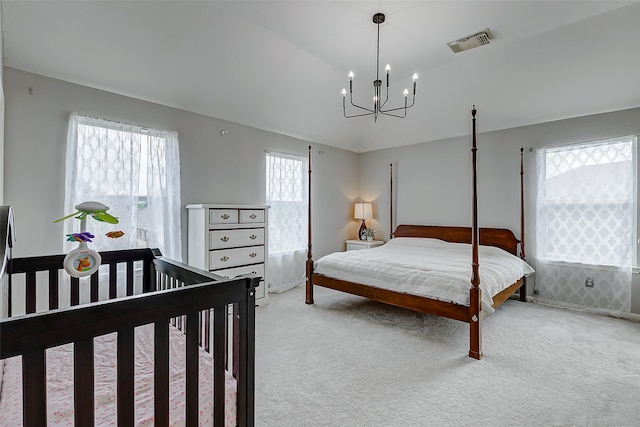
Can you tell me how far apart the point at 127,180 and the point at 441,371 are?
330 cm

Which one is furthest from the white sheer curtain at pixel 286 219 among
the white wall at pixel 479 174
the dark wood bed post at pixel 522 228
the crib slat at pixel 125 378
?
the crib slat at pixel 125 378

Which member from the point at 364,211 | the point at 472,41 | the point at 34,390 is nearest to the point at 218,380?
the point at 34,390

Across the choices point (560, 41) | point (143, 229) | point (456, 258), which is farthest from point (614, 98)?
point (143, 229)

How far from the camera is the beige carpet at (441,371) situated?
183 centimetres

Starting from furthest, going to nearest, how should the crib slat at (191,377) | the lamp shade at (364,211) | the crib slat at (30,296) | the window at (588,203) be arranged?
1. the lamp shade at (364,211)
2. the window at (588,203)
3. the crib slat at (30,296)
4. the crib slat at (191,377)

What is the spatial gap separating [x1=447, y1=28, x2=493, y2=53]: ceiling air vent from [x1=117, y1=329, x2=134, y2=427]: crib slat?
346cm

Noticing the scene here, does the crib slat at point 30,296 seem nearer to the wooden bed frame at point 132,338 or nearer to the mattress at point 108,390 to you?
the mattress at point 108,390

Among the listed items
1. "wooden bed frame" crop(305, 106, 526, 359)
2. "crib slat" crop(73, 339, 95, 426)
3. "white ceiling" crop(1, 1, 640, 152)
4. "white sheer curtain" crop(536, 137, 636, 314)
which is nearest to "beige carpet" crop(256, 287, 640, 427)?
"wooden bed frame" crop(305, 106, 526, 359)

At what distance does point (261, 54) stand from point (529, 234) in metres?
4.00

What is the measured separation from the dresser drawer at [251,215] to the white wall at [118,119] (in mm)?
441

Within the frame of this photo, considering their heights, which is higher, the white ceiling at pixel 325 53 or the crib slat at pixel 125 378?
the white ceiling at pixel 325 53

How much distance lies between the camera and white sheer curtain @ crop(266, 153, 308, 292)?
4.52 m

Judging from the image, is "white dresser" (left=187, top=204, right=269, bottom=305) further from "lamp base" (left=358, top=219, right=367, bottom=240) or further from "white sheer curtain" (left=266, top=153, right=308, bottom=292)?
"lamp base" (left=358, top=219, right=367, bottom=240)

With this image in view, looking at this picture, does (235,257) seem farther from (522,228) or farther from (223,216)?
(522,228)
